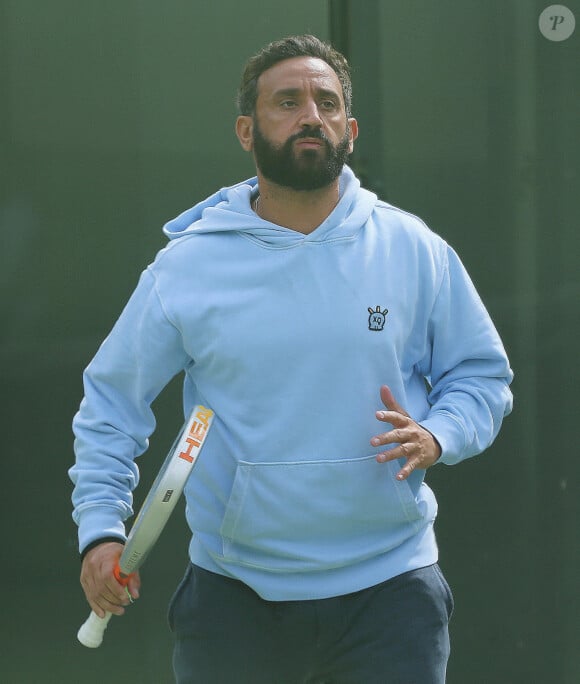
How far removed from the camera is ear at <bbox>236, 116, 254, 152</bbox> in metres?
2.97

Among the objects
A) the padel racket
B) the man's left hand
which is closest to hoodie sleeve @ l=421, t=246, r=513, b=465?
the man's left hand

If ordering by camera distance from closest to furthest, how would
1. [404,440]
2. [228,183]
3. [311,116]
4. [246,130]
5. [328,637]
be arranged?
1. [404,440]
2. [328,637]
3. [311,116]
4. [246,130]
5. [228,183]

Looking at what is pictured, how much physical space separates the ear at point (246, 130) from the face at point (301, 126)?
1 cm

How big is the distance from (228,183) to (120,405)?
1.22 m

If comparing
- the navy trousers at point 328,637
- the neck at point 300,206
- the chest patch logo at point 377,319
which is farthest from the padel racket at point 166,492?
the neck at point 300,206

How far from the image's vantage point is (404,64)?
386 centimetres

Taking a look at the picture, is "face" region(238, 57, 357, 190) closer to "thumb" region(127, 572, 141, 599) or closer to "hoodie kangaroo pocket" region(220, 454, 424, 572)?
"hoodie kangaroo pocket" region(220, 454, 424, 572)

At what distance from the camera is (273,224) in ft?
9.30

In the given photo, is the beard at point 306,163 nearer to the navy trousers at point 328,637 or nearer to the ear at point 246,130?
the ear at point 246,130

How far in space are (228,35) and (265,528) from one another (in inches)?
67.9

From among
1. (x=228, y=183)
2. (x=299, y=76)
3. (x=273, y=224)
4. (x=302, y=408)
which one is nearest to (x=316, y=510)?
(x=302, y=408)

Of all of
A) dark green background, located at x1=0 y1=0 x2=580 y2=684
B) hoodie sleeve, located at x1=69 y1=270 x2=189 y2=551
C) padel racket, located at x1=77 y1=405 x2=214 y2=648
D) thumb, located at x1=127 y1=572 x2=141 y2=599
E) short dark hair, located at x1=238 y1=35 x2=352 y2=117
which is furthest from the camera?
dark green background, located at x1=0 y1=0 x2=580 y2=684

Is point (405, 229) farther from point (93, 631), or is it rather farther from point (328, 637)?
point (93, 631)

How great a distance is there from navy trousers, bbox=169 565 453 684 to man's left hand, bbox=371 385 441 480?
0.29 m
